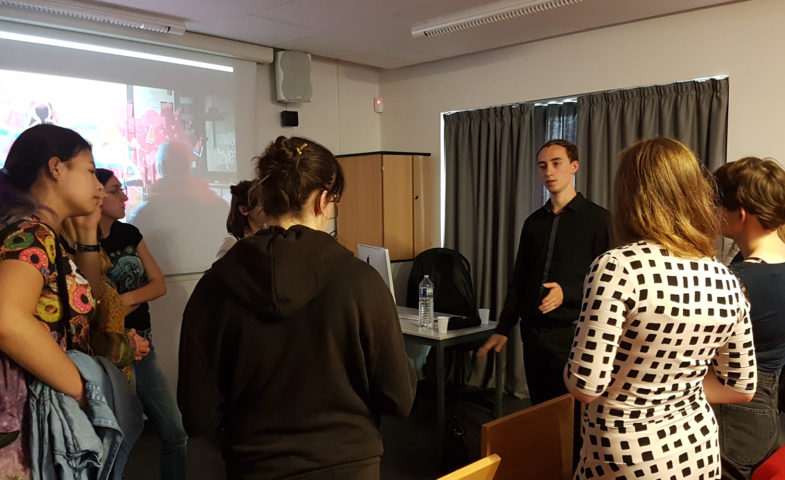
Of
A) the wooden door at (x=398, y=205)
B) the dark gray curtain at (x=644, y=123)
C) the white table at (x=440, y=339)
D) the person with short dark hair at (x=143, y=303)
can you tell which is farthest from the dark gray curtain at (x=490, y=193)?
the person with short dark hair at (x=143, y=303)

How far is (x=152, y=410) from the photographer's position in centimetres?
226

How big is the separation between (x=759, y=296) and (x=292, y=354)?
3.89ft

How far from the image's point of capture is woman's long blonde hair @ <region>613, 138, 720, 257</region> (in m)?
1.19

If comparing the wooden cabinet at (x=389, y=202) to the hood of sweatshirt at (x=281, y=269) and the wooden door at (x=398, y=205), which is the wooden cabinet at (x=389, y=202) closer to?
the wooden door at (x=398, y=205)

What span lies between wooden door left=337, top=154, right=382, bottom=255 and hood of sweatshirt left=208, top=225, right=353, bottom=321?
3.28 m

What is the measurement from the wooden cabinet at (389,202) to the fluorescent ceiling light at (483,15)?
1.08 m

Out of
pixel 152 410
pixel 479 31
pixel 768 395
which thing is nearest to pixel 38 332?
pixel 152 410

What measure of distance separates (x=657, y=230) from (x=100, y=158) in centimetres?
334

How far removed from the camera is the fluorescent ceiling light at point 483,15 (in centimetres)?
323

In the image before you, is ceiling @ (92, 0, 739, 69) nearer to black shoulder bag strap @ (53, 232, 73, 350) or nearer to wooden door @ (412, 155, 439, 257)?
wooden door @ (412, 155, 439, 257)

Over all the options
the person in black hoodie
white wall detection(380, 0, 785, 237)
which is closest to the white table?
white wall detection(380, 0, 785, 237)

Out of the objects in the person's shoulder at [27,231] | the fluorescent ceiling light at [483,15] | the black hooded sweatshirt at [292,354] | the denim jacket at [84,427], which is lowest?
the denim jacket at [84,427]

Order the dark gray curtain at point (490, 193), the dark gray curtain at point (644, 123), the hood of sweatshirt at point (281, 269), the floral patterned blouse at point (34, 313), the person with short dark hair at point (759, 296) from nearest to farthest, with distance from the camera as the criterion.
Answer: the hood of sweatshirt at point (281, 269)
the floral patterned blouse at point (34, 313)
the person with short dark hair at point (759, 296)
the dark gray curtain at point (644, 123)
the dark gray curtain at point (490, 193)

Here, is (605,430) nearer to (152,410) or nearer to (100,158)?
(152,410)
